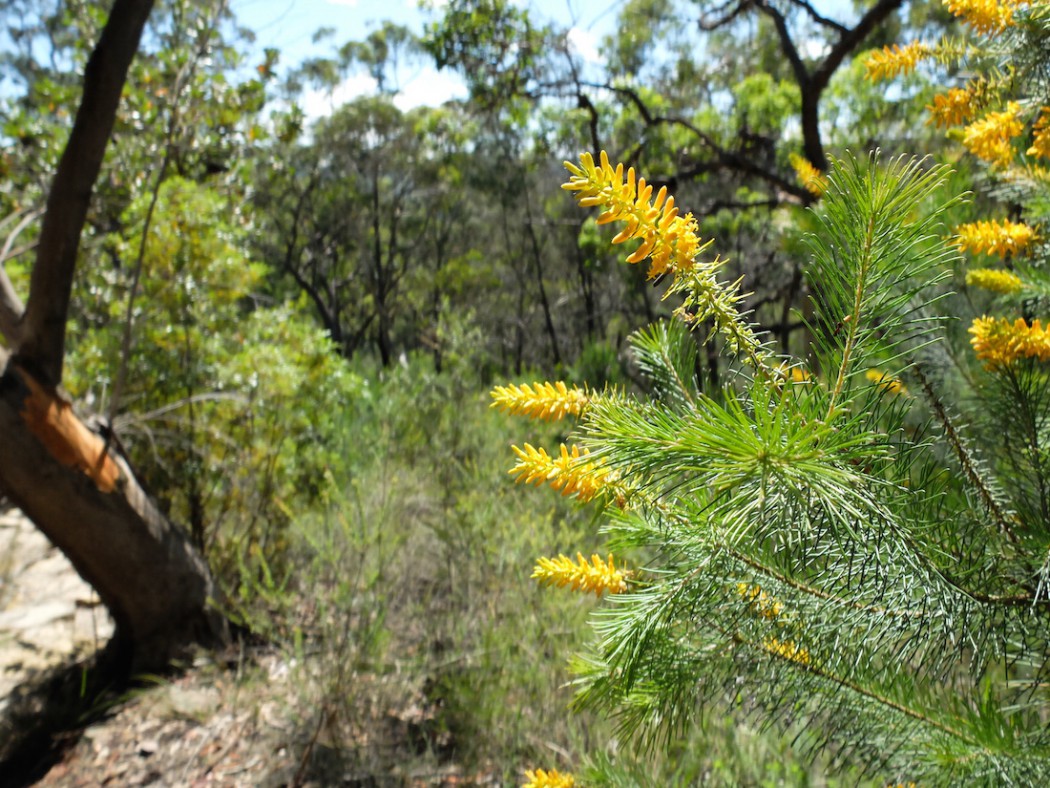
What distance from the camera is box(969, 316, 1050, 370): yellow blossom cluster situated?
0.88 meters

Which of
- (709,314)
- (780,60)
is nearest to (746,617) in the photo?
(709,314)

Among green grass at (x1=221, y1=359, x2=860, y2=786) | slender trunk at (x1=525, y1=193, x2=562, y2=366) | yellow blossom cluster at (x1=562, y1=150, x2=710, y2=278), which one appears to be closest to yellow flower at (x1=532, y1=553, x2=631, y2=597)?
yellow blossom cluster at (x1=562, y1=150, x2=710, y2=278)

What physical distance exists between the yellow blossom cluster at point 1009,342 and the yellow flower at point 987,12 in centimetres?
43

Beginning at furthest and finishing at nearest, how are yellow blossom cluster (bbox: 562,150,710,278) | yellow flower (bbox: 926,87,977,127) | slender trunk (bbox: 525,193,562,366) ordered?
slender trunk (bbox: 525,193,562,366)
yellow flower (bbox: 926,87,977,127)
yellow blossom cluster (bbox: 562,150,710,278)

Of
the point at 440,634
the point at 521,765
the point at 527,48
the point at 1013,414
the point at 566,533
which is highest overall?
the point at 527,48

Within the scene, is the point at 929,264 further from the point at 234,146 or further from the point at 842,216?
the point at 234,146

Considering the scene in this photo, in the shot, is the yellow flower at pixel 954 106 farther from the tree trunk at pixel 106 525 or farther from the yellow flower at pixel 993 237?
the tree trunk at pixel 106 525

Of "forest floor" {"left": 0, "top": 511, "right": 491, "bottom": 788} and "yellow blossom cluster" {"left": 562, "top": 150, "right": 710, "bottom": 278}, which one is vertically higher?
"yellow blossom cluster" {"left": 562, "top": 150, "right": 710, "bottom": 278}

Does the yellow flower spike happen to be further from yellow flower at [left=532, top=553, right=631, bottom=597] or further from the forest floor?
the forest floor

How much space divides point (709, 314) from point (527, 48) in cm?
599

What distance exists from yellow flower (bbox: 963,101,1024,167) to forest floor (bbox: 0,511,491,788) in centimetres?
273

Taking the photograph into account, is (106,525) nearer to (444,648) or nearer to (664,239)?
(444,648)

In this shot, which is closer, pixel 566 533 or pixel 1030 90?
pixel 1030 90

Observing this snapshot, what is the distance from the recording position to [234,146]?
476 centimetres
